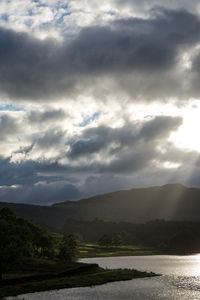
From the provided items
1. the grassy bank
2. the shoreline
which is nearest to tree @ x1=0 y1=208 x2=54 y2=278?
the grassy bank

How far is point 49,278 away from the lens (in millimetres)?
114812

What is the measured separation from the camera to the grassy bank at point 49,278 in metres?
95.2

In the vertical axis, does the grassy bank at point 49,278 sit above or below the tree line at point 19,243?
below

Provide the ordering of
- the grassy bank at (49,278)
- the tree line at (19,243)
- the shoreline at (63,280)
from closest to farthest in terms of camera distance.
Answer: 1. the shoreline at (63,280)
2. the grassy bank at (49,278)
3. the tree line at (19,243)

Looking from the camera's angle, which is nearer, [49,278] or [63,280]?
[63,280]

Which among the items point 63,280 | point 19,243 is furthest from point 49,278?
point 19,243

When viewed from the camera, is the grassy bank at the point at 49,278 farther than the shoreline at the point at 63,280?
Yes

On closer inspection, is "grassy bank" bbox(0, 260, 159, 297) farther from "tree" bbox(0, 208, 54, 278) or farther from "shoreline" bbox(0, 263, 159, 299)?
"tree" bbox(0, 208, 54, 278)

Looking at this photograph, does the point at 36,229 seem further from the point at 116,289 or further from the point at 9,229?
the point at 116,289

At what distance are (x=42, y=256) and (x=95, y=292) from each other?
9986cm

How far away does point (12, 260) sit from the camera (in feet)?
362

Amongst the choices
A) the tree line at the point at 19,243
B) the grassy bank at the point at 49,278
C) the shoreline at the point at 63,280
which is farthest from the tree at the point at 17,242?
the shoreline at the point at 63,280

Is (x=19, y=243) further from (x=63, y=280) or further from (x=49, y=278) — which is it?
(x=63, y=280)

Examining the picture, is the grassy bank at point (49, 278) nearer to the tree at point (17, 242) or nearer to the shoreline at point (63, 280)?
the shoreline at point (63, 280)
